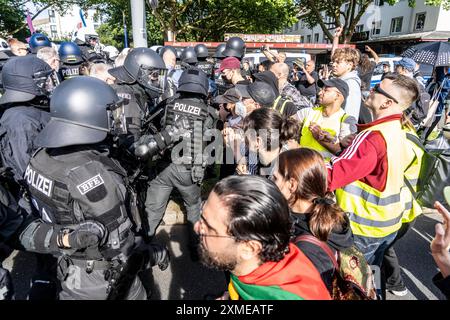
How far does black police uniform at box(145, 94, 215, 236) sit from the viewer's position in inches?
111

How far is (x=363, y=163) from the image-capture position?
6.04 feet

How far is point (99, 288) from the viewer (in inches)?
69.2

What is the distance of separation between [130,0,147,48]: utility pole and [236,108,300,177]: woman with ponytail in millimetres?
4917

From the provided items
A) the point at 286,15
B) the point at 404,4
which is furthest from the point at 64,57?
the point at 404,4

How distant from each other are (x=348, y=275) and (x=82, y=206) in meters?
1.39

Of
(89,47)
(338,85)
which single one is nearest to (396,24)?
(89,47)

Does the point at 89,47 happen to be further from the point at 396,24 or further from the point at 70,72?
the point at 396,24

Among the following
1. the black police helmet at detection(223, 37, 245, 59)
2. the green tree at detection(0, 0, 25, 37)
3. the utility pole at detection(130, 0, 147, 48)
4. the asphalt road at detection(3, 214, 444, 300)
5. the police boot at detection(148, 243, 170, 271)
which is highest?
the green tree at detection(0, 0, 25, 37)

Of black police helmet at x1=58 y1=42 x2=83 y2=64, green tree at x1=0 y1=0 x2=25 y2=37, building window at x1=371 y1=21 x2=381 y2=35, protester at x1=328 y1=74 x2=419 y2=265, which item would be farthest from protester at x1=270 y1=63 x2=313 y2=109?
building window at x1=371 y1=21 x2=381 y2=35

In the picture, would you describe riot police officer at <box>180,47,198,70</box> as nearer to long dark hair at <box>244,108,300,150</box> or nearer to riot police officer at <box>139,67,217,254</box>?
riot police officer at <box>139,67,217,254</box>

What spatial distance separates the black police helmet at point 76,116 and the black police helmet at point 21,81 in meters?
1.04

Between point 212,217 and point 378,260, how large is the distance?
167 cm

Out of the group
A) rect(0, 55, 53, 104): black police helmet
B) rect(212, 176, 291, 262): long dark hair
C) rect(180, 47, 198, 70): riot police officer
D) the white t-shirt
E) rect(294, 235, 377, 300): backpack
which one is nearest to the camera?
rect(212, 176, 291, 262): long dark hair

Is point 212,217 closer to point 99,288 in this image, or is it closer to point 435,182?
point 99,288
